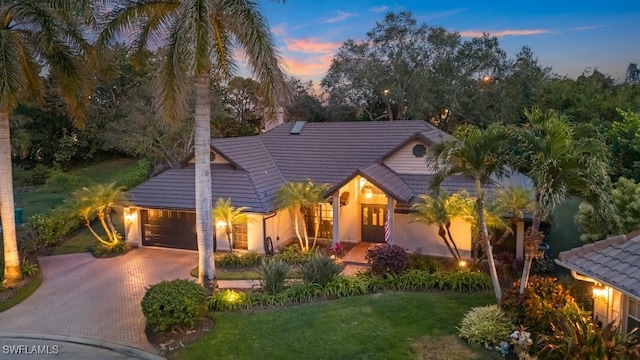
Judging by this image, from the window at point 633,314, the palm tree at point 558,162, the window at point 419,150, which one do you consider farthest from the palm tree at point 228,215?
the window at point 633,314

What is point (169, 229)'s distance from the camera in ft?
61.9

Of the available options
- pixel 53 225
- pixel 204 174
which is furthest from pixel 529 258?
pixel 53 225

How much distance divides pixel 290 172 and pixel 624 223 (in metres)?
13.0

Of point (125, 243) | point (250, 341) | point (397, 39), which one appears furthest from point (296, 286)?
point (397, 39)

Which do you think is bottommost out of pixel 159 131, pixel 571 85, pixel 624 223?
pixel 624 223

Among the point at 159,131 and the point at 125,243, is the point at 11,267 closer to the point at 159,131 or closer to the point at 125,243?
the point at 125,243

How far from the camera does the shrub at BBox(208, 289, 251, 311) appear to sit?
40.0ft

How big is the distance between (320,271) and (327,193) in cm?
475

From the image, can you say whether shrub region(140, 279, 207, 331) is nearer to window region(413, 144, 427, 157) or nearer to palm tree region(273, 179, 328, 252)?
palm tree region(273, 179, 328, 252)

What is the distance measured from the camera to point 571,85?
1427 inches

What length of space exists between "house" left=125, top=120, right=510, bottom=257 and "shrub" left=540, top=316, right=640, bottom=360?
319 inches

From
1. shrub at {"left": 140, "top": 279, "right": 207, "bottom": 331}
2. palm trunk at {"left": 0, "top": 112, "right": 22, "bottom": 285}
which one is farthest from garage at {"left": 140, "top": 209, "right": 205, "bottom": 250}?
shrub at {"left": 140, "top": 279, "right": 207, "bottom": 331}

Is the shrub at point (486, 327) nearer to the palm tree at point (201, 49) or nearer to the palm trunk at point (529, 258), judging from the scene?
the palm trunk at point (529, 258)

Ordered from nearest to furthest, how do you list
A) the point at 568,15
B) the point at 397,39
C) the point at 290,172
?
the point at 290,172 → the point at 568,15 → the point at 397,39
